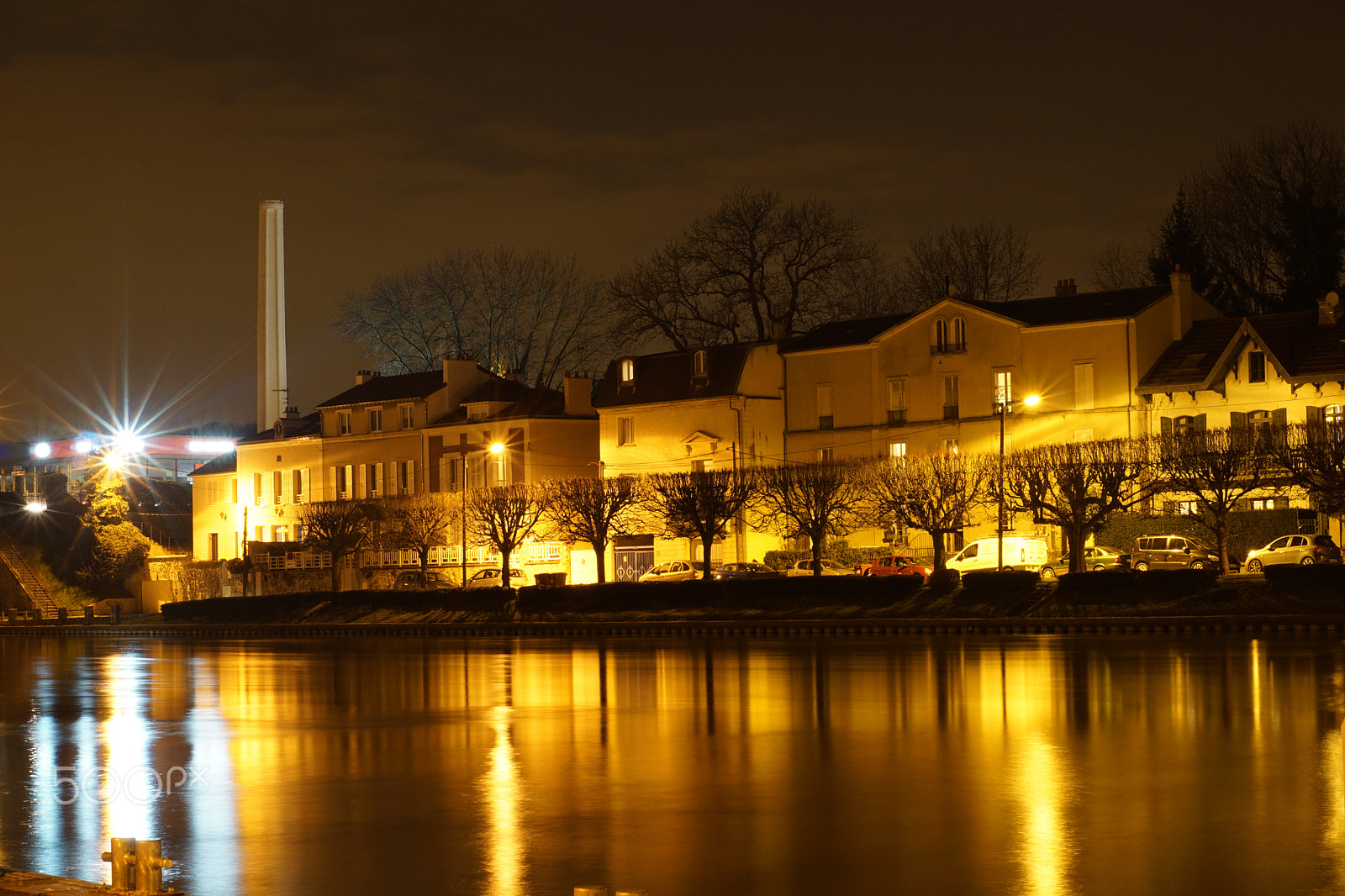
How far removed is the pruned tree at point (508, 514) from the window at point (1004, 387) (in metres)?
20.1

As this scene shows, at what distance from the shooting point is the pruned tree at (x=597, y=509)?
213ft

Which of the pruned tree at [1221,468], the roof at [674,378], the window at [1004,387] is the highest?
the roof at [674,378]

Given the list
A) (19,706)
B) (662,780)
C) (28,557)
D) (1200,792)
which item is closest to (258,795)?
(662,780)

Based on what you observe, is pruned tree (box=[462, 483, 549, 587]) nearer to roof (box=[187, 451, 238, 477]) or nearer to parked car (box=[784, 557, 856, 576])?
parked car (box=[784, 557, 856, 576])

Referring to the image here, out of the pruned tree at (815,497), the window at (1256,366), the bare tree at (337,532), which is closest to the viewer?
the window at (1256,366)

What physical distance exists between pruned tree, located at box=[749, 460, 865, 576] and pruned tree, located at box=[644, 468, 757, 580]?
817 mm

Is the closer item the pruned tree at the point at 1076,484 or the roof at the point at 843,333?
the pruned tree at the point at 1076,484

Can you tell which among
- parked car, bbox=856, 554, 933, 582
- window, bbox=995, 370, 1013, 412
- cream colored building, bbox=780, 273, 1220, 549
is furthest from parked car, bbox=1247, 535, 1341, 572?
window, bbox=995, 370, 1013, 412

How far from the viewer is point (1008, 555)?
177 feet

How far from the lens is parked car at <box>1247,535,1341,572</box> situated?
50.3 meters

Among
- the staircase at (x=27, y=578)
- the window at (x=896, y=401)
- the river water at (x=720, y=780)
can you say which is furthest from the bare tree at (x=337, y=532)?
the river water at (x=720, y=780)

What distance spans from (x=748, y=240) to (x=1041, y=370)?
21787mm

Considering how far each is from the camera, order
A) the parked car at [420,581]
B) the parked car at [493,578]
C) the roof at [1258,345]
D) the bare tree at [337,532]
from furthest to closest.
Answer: the bare tree at [337,532] → the parked car at [420,581] → the parked car at [493,578] → the roof at [1258,345]

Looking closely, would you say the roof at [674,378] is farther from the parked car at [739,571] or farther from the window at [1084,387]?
the window at [1084,387]
